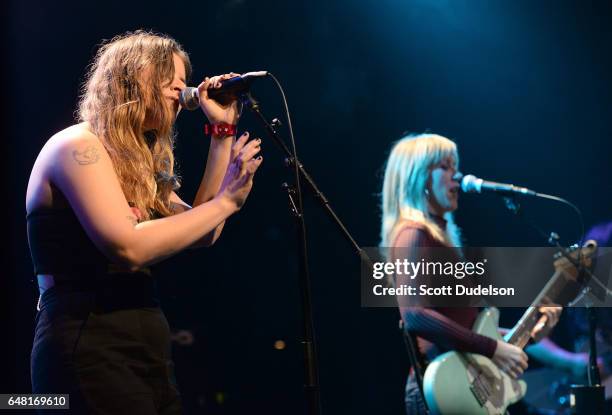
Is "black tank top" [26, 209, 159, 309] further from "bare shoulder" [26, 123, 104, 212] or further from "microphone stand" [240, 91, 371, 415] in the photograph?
"microphone stand" [240, 91, 371, 415]

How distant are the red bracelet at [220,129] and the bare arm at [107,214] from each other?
1.17 ft

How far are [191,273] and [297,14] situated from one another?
1626 millimetres

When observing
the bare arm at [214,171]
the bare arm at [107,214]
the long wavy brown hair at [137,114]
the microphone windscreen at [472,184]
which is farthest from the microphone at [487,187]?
the bare arm at [107,214]

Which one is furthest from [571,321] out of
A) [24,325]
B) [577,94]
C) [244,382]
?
[24,325]

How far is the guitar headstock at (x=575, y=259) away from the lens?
11.2 ft

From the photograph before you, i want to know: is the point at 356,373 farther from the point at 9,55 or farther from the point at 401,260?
the point at 9,55

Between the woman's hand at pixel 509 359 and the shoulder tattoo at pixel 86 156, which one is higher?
the shoulder tattoo at pixel 86 156

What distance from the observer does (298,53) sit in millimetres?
4043

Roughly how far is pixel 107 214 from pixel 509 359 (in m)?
2.19

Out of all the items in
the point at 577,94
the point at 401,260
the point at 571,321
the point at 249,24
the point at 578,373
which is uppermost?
the point at 249,24

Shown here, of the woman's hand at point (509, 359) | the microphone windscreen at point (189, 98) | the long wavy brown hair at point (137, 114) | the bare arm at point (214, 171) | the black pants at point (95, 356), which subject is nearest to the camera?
the black pants at point (95, 356)

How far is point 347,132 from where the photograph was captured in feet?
13.6

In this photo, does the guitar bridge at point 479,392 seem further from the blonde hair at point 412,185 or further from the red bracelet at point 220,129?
the red bracelet at point 220,129

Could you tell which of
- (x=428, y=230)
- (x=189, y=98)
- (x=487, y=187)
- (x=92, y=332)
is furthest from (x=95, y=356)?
(x=487, y=187)
